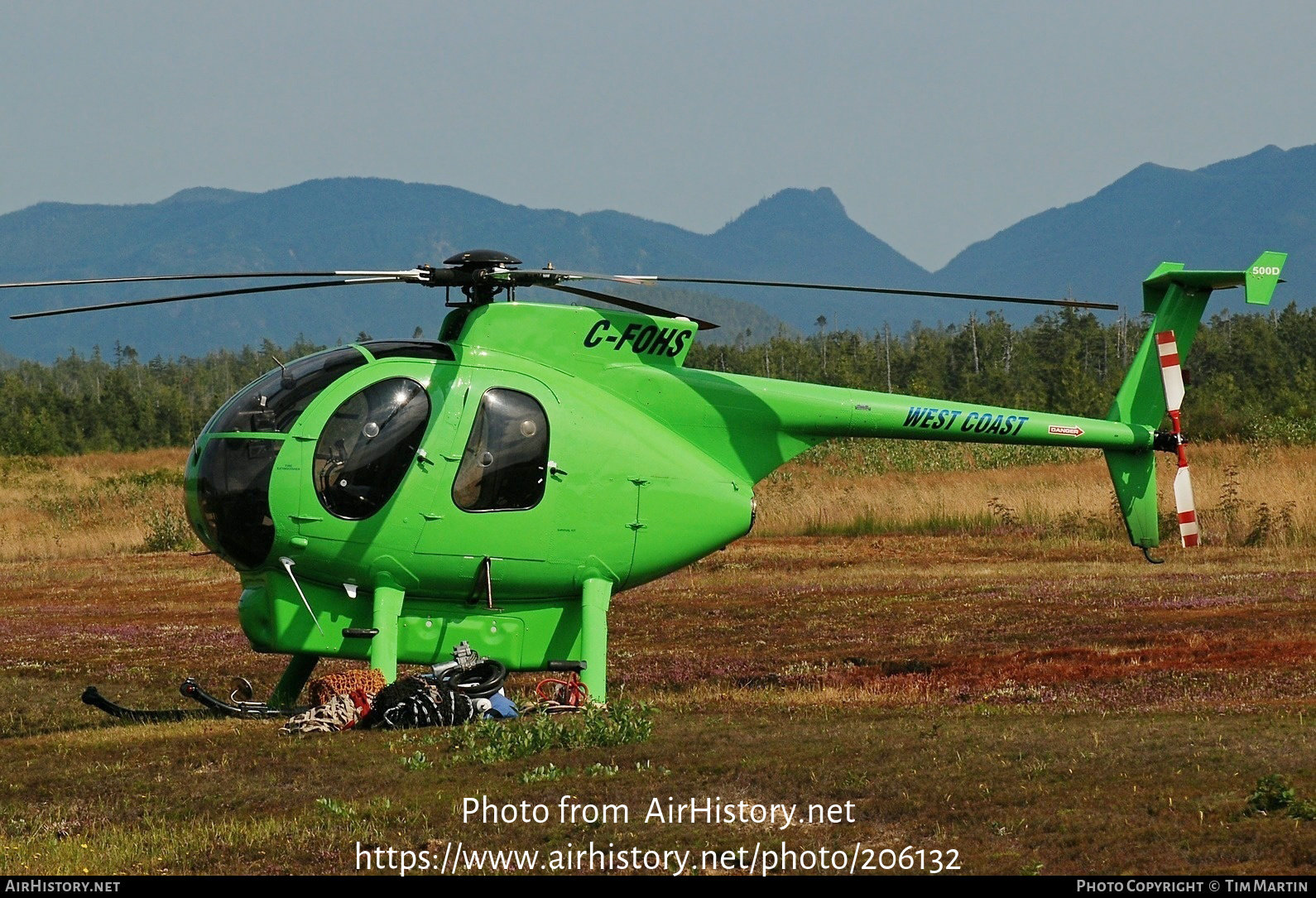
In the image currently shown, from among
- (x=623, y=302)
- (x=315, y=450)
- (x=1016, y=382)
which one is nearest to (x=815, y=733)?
(x=623, y=302)

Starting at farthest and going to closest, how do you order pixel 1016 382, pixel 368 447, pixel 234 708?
1. pixel 1016 382
2. pixel 234 708
3. pixel 368 447

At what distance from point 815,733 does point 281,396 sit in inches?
216

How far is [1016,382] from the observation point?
89.6 meters

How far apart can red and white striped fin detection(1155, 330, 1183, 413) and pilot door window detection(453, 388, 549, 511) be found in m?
7.10

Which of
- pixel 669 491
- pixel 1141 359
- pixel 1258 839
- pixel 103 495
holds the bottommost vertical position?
pixel 103 495

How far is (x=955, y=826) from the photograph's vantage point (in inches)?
338

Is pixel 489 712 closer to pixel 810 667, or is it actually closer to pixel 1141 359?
pixel 810 667

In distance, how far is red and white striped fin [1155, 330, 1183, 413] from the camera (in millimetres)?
16594

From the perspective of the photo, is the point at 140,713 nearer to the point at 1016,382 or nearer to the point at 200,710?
the point at 200,710

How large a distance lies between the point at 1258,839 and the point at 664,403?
26.3 ft

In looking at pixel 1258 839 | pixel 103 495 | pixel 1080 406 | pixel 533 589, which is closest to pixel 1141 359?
pixel 533 589

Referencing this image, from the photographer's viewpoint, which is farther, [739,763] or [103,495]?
[103,495]

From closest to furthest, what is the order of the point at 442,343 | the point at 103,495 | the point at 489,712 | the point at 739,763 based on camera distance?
the point at 739,763 → the point at 489,712 → the point at 442,343 → the point at 103,495

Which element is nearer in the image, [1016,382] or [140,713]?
[140,713]
